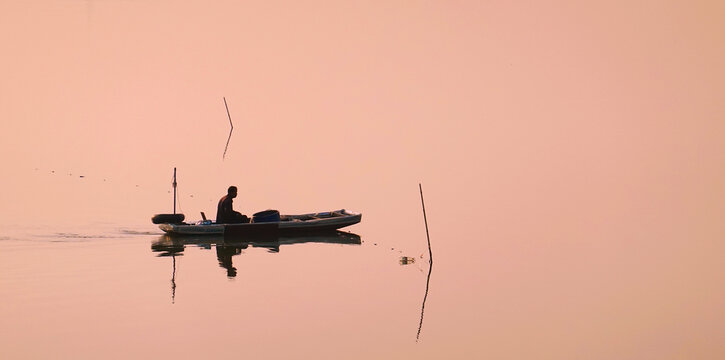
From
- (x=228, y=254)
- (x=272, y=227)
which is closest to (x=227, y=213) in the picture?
(x=272, y=227)

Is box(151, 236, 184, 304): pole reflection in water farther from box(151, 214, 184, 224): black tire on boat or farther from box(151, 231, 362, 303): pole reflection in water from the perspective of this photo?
box(151, 214, 184, 224): black tire on boat

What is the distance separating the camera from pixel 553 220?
3878cm

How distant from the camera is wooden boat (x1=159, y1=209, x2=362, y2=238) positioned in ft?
104

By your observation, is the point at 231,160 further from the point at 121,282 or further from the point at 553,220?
the point at 121,282

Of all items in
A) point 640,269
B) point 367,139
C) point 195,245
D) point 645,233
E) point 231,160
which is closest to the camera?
point 640,269

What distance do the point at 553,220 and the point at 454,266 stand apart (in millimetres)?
12152

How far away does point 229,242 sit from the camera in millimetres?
31203

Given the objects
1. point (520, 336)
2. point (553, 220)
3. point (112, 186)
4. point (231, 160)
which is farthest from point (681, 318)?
point (231, 160)

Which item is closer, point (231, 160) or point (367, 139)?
point (231, 160)

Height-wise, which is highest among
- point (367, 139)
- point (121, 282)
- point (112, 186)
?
point (367, 139)

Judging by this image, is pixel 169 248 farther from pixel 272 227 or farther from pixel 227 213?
pixel 272 227

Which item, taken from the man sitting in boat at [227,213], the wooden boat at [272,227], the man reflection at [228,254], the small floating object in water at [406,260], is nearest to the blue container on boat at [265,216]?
the wooden boat at [272,227]

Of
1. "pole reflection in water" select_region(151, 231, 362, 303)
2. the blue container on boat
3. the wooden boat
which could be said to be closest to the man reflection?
"pole reflection in water" select_region(151, 231, 362, 303)

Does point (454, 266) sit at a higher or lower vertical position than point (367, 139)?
lower
